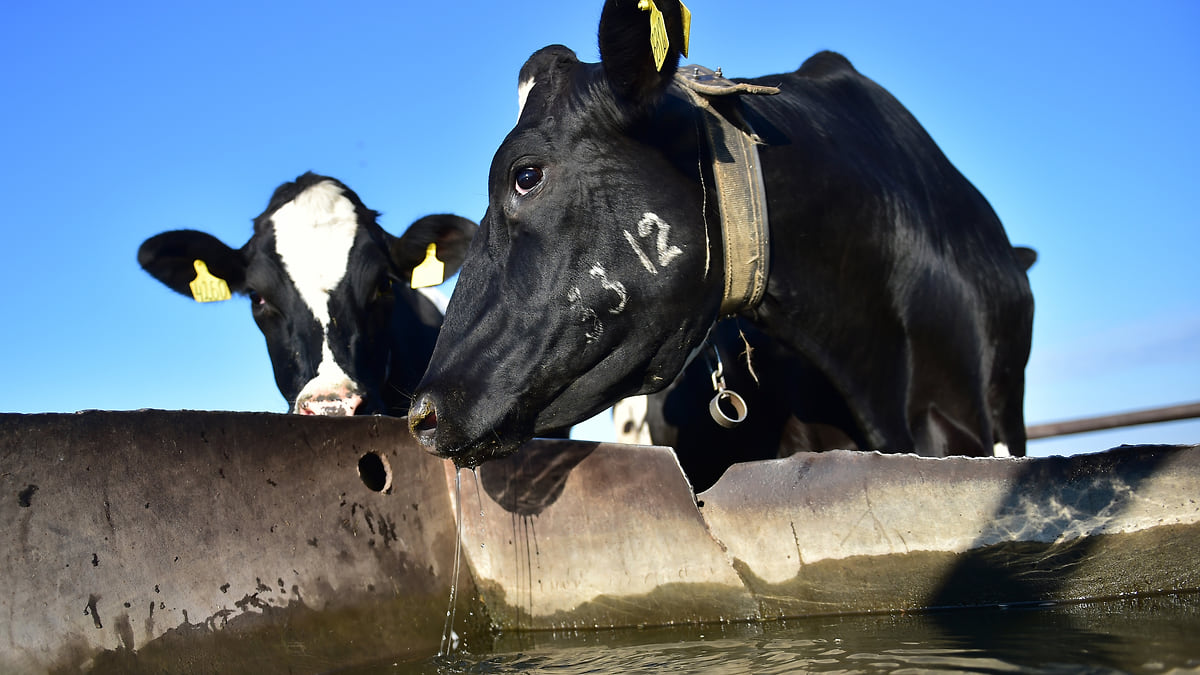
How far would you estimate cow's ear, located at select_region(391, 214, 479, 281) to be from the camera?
192 inches

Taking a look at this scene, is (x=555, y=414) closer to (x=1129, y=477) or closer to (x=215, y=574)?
(x=215, y=574)

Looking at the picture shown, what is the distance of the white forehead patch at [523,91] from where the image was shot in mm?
2771

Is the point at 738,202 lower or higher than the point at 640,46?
lower

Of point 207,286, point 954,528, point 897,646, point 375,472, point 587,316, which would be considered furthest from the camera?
point 207,286

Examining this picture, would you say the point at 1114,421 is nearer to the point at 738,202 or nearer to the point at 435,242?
the point at 435,242

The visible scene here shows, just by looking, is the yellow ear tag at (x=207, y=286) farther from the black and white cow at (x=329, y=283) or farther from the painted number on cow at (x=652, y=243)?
the painted number on cow at (x=652, y=243)

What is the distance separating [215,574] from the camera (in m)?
2.19

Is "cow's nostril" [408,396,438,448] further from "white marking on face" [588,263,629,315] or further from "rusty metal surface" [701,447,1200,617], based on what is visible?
"rusty metal surface" [701,447,1200,617]

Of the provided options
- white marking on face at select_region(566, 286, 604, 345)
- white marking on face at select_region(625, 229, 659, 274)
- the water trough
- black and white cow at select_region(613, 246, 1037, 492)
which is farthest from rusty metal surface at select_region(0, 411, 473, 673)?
black and white cow at select_region(613, 246, 1037, 492)

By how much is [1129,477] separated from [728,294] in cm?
94

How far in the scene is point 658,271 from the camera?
2443 mm

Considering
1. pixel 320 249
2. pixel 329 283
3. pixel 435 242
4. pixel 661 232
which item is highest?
pixel 435 242

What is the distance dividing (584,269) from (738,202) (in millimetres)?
407

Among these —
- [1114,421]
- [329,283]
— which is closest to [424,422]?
[329,283]
